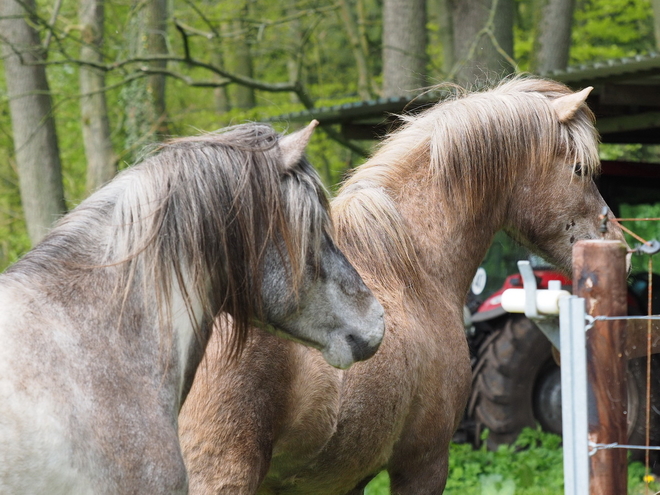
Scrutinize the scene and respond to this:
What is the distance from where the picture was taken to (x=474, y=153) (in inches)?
126

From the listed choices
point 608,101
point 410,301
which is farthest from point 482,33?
point 410,301

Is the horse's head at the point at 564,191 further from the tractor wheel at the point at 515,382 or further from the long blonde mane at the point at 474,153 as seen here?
the tractor wheel at the point at 515,382

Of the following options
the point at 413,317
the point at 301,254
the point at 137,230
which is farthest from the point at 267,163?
the point at 413,317

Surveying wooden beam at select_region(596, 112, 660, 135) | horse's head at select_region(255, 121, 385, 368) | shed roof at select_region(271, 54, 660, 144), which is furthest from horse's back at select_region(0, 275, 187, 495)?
wooden beam at select_region(596, 112, 660, 135)

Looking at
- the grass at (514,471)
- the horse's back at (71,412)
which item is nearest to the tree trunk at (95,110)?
the grass at (514,471)

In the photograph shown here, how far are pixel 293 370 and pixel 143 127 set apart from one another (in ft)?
20.5

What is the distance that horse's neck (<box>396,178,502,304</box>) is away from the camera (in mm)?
3234

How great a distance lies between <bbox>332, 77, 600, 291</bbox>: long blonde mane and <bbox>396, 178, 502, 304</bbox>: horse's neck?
32 mm

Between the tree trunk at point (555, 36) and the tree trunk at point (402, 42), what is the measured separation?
1582mm

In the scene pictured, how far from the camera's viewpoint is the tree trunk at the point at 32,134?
686cm

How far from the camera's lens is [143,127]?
8219 mm

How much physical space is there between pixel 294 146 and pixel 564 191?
158 centimetres

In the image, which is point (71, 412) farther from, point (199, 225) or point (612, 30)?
point (612, 30)

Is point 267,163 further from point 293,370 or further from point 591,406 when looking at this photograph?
point 591,406
